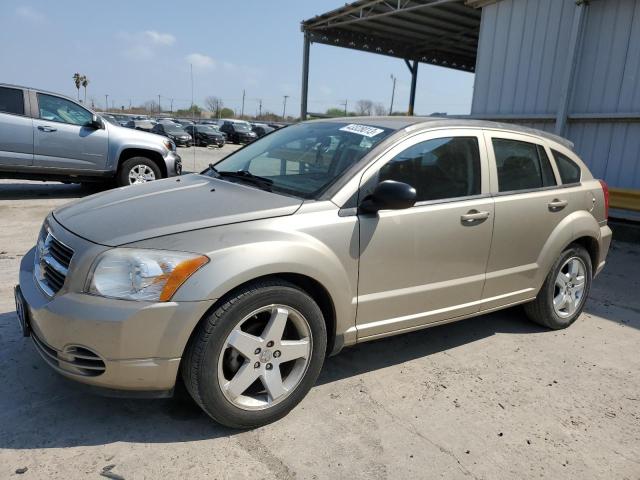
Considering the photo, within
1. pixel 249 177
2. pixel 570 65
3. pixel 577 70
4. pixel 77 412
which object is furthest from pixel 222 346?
pixel 577 70

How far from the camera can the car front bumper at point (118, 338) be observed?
226 cm

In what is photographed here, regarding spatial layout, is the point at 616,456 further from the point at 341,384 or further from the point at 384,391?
the point at 341,384

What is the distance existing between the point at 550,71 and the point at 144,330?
8923mm

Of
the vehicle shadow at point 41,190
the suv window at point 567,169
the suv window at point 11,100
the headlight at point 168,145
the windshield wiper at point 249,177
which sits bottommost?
the vehicle shadow at point 41,190

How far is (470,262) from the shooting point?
3.42 metres

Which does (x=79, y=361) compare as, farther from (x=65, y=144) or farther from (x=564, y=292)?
(x=65, y=144)

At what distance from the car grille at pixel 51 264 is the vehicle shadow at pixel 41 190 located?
6.93 meters

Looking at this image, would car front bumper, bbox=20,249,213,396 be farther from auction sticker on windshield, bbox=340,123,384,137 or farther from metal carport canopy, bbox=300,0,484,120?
metal carport canopy, bbox=300,0,484,120

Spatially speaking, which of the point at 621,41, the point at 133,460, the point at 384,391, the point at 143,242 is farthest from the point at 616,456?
the point at 621,41

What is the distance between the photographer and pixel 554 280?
4.09 metres

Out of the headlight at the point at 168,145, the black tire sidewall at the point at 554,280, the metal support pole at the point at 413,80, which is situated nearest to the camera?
the black tire sidewall at the point at 554,280

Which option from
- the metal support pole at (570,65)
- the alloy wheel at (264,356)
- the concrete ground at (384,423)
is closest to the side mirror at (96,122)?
the concrete ground at (384,423)

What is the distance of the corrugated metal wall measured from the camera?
7977 millimetres

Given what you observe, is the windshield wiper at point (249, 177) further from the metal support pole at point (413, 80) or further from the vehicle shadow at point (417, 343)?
the metal support pole at point (413, 80)
